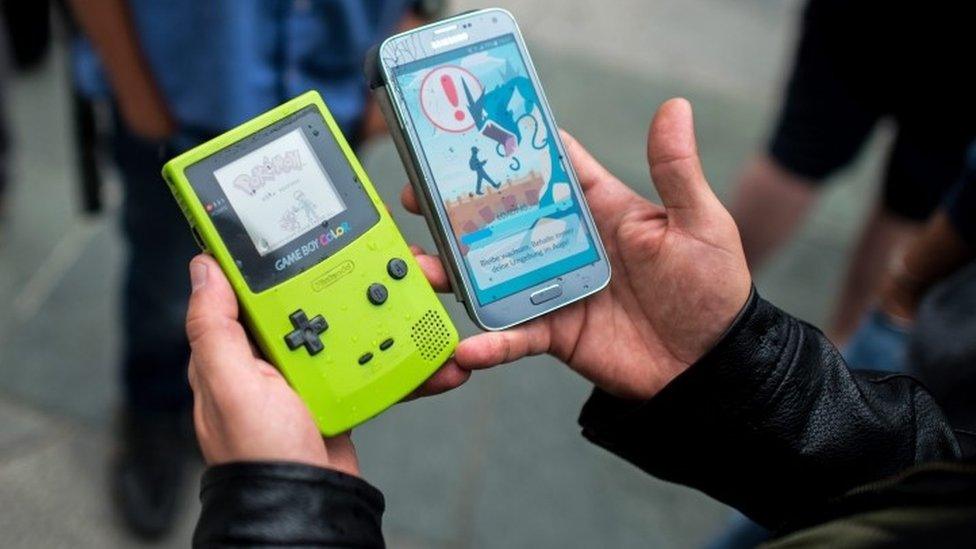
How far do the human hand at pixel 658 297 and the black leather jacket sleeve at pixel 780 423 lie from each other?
8 centimetres

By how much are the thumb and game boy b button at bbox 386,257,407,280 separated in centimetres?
41

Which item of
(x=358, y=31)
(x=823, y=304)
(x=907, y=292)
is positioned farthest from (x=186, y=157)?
(x=823, y=304)

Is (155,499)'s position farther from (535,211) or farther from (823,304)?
(823,304)

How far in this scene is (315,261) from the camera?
140 cm

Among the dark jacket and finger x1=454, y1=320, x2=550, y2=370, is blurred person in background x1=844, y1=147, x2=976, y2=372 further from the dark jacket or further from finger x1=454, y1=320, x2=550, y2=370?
finger x1=454, y1=320, x2=550, y2=370

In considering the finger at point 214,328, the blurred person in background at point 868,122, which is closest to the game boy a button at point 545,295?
the finger at point 214,328

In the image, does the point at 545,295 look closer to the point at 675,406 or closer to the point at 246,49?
the point at 675,406

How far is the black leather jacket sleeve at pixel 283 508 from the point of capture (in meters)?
1.00

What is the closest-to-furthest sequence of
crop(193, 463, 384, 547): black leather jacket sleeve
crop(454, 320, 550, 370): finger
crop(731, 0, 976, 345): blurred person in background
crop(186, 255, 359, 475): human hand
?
1. crop(193, 463, 384, 547): black leather jacket sleeve
2. crop(186, 255, 359, 475): human hand
3. crop(454, 320, 550, 370): finger
4. crop(731, 0, 976, 345): blurred person in background

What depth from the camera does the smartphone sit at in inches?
58.4

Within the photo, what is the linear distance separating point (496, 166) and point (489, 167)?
0.01 m

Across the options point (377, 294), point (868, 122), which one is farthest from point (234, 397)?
point (868, 122)

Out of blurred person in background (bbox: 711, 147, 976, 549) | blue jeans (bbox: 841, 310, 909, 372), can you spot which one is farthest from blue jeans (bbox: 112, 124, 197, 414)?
blue jeans (bbox: 841, 310, 909, 372)

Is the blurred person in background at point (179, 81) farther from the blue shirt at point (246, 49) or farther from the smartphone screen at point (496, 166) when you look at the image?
the smartphone screen at point (496, 166)
